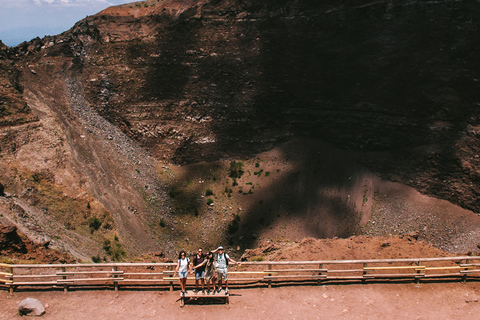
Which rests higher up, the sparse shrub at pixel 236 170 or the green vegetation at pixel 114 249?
the sparse shrub at pixel 236 170

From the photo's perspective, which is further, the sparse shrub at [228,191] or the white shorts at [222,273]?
the sparse shrub at [228,191]

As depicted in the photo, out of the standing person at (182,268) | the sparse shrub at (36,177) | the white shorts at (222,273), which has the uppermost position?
the sparse shrub at (36,177)

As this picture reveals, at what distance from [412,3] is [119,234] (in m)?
38.9

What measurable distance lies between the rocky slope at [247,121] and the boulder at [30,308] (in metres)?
14.6

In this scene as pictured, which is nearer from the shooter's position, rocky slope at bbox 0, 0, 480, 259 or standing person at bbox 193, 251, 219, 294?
standing person at bbox 193, 251, 219, 294

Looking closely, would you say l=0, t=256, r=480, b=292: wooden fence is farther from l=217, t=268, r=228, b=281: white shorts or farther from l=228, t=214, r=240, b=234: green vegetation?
l=228, t=214, r=240, b=234: green vegetation

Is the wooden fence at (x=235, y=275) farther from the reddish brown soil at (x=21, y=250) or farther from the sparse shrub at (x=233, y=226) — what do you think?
the sparse shrub at (x=233, y=226)

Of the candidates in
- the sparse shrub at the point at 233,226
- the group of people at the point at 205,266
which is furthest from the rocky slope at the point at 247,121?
the group of people at the point at 205,266

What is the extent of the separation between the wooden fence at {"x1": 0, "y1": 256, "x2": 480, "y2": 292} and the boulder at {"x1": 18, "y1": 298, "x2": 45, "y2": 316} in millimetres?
1279

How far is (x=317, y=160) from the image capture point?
42.4m

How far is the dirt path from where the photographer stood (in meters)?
15.1

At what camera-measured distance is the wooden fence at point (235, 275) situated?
1606 cm

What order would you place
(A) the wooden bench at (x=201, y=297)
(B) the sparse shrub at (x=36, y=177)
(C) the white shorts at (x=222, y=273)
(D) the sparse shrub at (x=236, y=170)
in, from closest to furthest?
(C) the white shorts at (x=222, y=273)
(A) the wooden bench at (x=201, y=297)
(B) the sparse shrub at (x=36, y=177)
(D) the sparse shrub at (x=236, y=170)

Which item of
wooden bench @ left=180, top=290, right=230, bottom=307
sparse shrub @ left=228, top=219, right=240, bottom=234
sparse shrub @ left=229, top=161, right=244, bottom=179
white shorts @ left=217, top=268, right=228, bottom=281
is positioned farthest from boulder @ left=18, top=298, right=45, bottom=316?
sparse shrub @ left=229, top=161, right=244, bottom=179
